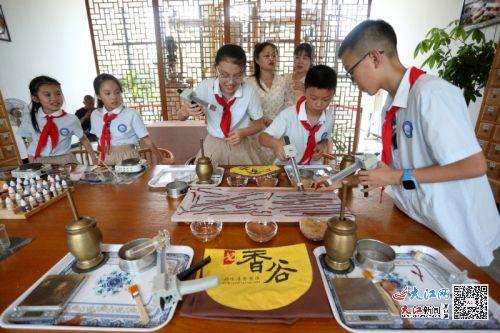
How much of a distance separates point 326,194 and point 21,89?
272 inches

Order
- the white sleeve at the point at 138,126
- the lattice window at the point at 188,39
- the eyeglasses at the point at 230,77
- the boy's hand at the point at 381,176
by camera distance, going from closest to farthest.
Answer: the boy's hand at the point at 381,176 < the eyeglasses at the point at 230,77 < the white sleeve at the point at 138,126 < the lattice window at the point at 188,39

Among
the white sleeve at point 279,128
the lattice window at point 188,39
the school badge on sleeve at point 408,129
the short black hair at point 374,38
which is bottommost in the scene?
the white sleeve at point 279,128

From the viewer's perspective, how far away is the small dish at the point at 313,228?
1.12 m

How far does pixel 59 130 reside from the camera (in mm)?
2689

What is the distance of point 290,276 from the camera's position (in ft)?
2.96

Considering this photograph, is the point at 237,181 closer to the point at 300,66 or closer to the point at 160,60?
the point at 300,66

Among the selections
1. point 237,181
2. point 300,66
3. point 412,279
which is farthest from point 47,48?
point 412,279

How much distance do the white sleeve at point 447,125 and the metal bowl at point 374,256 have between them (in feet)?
1.57

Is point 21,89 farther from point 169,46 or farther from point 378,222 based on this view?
point 378,222

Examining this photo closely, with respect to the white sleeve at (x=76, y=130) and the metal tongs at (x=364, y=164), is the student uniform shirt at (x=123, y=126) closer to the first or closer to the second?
the white sleeve at (x=76, y=130)

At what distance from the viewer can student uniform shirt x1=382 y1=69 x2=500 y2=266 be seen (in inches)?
44.3

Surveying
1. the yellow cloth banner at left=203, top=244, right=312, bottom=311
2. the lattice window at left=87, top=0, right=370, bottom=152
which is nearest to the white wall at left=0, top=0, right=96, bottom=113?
the lattice window at left=87, top=0, right=370, bottom=152

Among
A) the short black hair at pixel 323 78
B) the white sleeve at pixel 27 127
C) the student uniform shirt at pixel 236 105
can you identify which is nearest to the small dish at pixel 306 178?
the short black hair at pixel 323 78

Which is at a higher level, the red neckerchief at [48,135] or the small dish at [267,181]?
the red neckerchief at [48,135]
